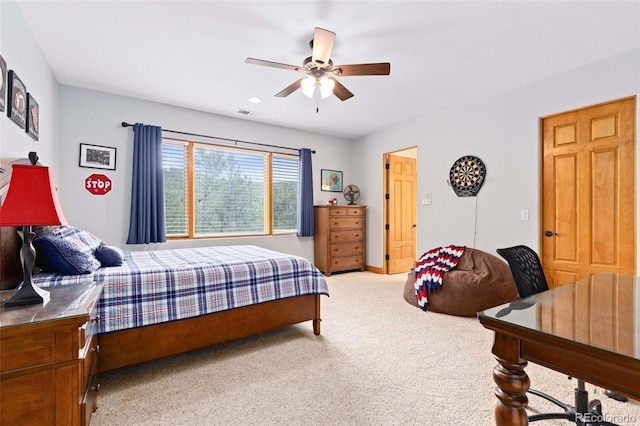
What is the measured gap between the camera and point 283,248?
517 centimetres

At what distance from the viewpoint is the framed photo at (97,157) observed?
3.61 metres

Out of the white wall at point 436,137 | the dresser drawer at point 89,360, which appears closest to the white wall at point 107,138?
the white wall at point 436,137

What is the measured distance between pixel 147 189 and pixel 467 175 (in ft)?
13.8

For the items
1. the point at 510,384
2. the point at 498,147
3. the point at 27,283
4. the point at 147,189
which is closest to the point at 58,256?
the point at 27,283

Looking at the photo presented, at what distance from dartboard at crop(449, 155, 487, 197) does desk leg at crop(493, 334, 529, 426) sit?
3.27m

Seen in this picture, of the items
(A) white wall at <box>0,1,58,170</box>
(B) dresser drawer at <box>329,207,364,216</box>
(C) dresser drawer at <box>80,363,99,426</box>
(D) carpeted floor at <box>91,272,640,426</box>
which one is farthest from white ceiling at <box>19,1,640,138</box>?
(D) carpeted floor at <box>91,272,640,426</box>

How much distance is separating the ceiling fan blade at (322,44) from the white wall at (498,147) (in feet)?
8.27

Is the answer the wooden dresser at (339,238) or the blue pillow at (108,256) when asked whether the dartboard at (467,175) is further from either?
the blue pillow at (108,256)

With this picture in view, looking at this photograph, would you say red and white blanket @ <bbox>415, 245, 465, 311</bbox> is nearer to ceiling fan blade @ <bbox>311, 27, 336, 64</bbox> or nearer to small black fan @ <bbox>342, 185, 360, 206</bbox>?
small black fan @ <bbox>342, 185, 360, 206</bbox>

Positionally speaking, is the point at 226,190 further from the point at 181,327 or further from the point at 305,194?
the point at 181,327

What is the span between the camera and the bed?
1869 millimetres

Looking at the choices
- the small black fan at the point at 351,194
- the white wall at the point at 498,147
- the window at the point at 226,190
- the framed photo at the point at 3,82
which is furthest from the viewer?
the small black fan at the point at 351,194

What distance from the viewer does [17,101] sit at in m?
2.03

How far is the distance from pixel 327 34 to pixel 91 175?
3341 millimetres
